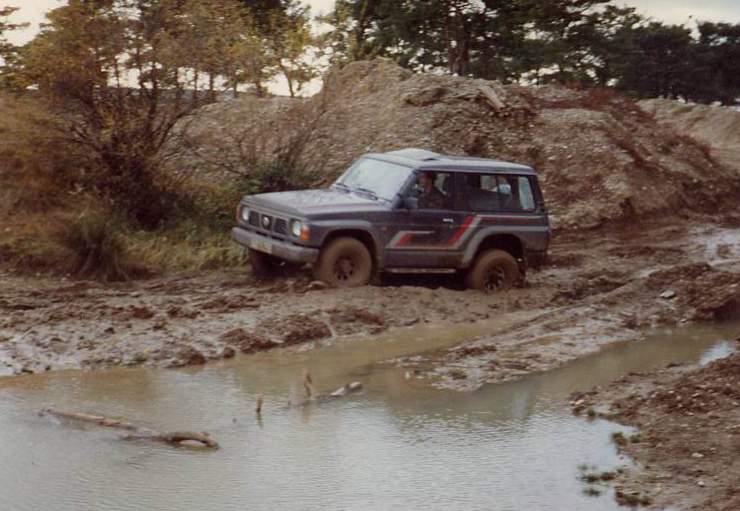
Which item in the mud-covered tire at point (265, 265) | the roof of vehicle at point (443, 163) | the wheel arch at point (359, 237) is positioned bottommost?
the mud-covered tire at point (265, 265)

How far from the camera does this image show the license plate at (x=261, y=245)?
1493cm

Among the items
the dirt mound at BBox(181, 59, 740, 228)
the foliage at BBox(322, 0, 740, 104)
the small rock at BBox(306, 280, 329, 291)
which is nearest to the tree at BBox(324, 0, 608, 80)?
the foliage at BBox(322, 0, 740, 104)

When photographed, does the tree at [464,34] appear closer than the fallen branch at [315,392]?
No

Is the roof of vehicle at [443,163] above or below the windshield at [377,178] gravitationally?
above

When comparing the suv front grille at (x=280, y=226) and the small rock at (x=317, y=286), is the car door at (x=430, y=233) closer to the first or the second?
the small rock at (x=317, y=286)

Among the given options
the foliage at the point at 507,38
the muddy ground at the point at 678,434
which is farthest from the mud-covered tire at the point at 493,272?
the foliage at the point at 507,38

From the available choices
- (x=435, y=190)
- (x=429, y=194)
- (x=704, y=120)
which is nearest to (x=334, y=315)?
(x=429, y=194)

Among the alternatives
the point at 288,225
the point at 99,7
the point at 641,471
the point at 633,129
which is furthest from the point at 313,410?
the point at 633,129

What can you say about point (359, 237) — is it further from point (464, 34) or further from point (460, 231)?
point (464, 34)

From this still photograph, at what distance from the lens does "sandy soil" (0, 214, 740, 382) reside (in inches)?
A: 483

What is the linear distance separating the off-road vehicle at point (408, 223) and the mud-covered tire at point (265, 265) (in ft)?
0.05

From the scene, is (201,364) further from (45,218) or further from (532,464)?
(45,218)

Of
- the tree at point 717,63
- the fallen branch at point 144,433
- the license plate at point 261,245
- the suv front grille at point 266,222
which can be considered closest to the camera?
the fallen branch at point 144,433

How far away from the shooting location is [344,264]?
590 inches
